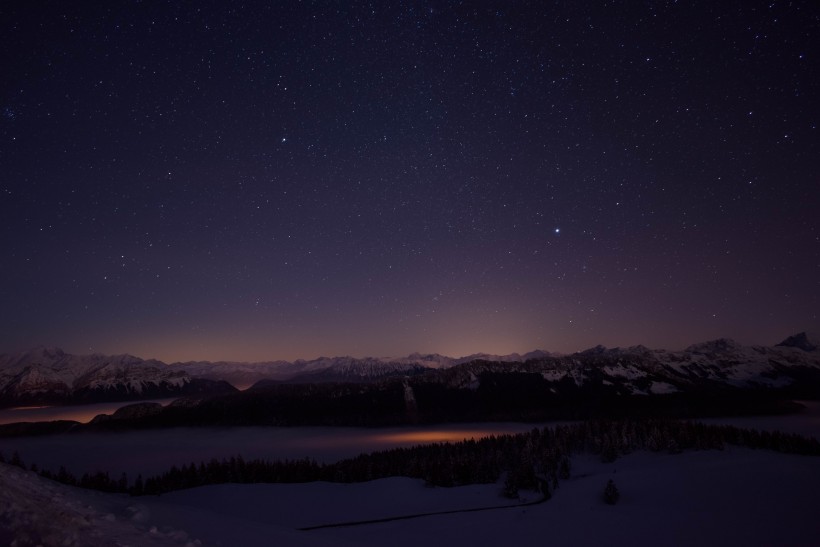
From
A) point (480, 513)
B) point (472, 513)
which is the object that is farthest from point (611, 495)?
point (472, 513)

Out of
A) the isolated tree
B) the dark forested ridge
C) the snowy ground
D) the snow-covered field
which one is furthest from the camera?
the dark forested ridge

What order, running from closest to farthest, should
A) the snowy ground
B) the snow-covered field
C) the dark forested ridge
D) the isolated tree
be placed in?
the snow-covered field
the snowy ground
the isolated tree
the dark forested ridge

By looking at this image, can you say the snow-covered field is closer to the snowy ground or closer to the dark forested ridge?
the snowy ground

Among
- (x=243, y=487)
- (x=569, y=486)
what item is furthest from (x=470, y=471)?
(x=243, y=487)

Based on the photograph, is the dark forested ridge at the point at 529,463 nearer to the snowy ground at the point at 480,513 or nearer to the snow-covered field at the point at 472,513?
the snow-covered field at the point at 472,513

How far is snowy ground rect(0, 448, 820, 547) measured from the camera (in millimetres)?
13375

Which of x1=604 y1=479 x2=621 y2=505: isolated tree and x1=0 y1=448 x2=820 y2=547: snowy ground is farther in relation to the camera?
x1=604 y1=479 x2=621 y2=505: isolated tree

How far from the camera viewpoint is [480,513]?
122ft

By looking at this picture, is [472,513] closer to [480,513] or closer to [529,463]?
[480,513]

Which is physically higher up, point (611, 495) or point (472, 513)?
point (611, 495)

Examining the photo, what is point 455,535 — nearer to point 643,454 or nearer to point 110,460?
point 643,454

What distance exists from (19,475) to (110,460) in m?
187

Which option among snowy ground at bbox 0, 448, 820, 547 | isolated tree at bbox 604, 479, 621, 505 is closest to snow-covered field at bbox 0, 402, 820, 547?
snowy ground at bbox 0, 448, 820, 547

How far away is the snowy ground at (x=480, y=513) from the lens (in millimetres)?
13375
